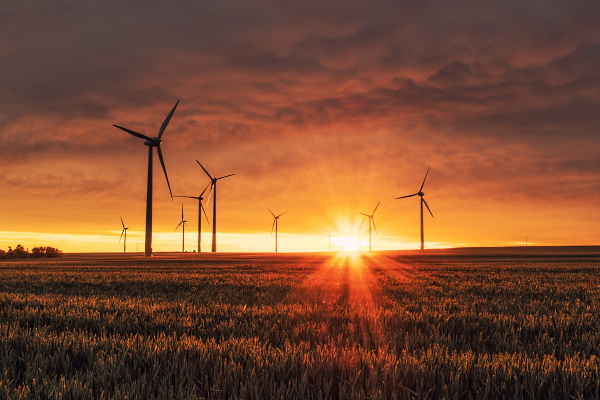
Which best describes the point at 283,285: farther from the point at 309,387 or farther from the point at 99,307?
the point at 309,387

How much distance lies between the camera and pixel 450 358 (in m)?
5.46

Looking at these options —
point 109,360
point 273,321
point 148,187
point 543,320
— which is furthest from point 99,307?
point 148,187

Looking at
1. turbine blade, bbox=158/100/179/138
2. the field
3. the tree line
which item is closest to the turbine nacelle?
turbine blade, bbox=158/100/179/138

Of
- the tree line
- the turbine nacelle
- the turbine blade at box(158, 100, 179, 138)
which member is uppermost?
the turbine blade at box(158, 100, 179, 138)

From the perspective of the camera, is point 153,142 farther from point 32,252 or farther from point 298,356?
point 298,356

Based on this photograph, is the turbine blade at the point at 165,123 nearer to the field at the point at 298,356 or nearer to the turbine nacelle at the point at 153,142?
the turbine nacelle at the point at 153,142

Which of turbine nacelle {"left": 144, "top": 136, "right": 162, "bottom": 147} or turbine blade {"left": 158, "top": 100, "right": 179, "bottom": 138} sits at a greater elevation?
turbine blade {"left": 158, "top": 100, "right": 179, "bottom": 138}

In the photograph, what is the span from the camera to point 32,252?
105375 millimetres

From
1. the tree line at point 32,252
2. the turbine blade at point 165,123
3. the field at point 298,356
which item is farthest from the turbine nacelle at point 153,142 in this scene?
the field at point 298,356

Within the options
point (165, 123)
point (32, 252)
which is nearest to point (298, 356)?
point (165, 123)

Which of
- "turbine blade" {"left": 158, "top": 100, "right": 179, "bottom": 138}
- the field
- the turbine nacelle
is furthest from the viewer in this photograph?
the turbine nacelle

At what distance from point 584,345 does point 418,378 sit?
4.03 m

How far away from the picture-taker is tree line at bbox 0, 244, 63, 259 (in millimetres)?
100419

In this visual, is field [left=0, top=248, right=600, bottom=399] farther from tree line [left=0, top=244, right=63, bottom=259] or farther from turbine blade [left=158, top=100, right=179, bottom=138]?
tree line [left=0, top=244, right=63, bottom=259]
